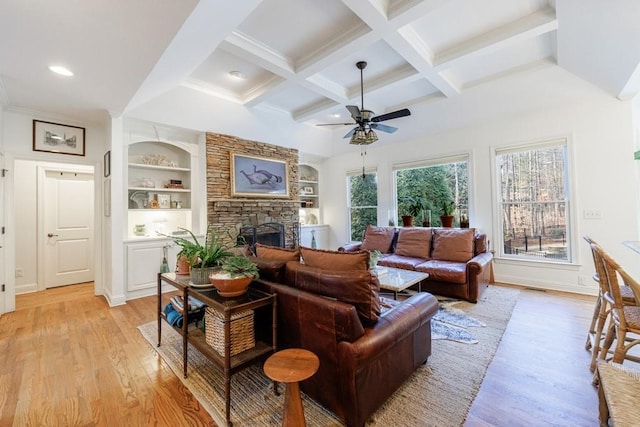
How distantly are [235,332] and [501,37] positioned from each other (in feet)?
13.0

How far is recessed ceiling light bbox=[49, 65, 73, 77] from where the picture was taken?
2.56 m

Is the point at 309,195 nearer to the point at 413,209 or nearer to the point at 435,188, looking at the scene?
the point at 413,209

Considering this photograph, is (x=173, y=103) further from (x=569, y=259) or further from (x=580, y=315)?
(x=569, y=259)

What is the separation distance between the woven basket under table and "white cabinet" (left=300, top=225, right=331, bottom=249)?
15.2 feet

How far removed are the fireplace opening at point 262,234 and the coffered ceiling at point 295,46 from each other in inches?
96.5

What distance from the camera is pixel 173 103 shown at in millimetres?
4266

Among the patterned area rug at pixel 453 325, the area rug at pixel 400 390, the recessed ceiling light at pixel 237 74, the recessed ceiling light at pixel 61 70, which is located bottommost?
the area rug at pixel 400 390

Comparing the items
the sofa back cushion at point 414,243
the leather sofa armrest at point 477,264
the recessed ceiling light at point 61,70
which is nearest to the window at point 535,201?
the leather sofa armrest at point 477,264

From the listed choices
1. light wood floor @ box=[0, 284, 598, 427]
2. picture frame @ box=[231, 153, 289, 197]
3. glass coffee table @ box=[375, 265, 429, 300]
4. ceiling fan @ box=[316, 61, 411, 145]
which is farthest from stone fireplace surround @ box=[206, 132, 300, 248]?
glass coffee table @ box=[375, 265, 429, 300]

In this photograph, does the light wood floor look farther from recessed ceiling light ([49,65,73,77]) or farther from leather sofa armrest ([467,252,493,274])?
recessed ceiling light ([49,65,73,77])

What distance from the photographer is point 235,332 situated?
1.78 meters

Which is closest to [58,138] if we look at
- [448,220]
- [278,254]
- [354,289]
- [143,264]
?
[143,264]

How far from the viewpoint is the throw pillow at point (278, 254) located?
2197 mm

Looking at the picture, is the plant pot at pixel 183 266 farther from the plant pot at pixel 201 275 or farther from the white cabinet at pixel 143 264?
the white cabinet at pixel 143 264
